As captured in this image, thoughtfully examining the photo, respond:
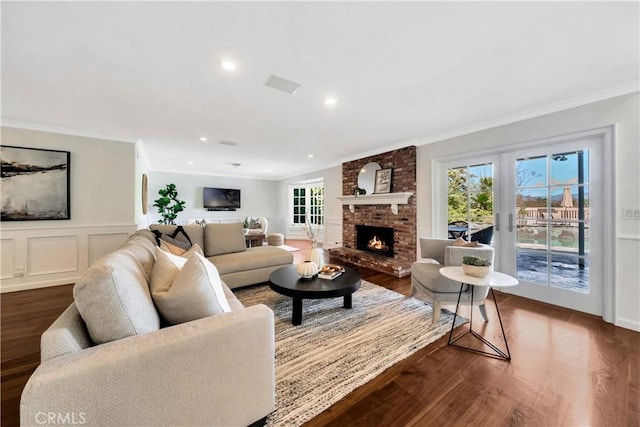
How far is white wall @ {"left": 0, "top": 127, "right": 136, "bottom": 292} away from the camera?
3191mm

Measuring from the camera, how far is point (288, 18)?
1457mm

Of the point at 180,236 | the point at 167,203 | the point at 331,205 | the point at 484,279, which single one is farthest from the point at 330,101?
the point at 167,203

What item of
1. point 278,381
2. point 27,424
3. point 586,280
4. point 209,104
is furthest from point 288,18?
point 586,280

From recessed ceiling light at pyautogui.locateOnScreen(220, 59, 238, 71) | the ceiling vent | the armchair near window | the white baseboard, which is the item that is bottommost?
the white baseboard

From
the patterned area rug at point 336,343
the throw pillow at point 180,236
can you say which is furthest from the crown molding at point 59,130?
the patterned area rug at point 336,343

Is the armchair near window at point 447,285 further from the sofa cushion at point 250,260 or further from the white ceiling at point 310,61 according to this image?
the sofa cushion at point 250,260

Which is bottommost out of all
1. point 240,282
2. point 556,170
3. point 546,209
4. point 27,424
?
point 240,282

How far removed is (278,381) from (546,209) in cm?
343

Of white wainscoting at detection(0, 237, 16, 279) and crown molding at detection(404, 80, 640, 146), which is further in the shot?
white wainscoting at detection(0, 237, 16, 279)

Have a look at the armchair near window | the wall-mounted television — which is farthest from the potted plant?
the wall-mounted television

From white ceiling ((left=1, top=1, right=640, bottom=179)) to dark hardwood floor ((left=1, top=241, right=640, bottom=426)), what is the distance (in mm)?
2284

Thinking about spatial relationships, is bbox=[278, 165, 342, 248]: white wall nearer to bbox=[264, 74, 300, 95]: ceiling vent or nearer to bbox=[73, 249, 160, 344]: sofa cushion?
bbox=[264, 74, 300, 95]: ceiling vent

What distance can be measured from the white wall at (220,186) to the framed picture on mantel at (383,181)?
16.4 feet

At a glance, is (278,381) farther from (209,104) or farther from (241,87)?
(209,104)
